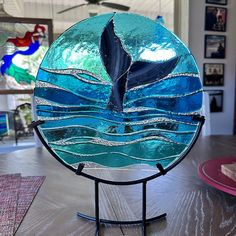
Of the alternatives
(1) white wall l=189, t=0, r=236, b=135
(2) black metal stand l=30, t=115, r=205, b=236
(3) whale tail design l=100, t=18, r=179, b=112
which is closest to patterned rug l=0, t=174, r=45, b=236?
(2) black metal stand l=30, t=115, r=205, b=236

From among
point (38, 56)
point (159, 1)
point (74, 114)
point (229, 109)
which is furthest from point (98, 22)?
point (159, 1)

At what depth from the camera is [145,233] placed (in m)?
0.58

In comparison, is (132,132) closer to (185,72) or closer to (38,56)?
(185,72)

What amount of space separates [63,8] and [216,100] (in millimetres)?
2483

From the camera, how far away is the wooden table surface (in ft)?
1.97

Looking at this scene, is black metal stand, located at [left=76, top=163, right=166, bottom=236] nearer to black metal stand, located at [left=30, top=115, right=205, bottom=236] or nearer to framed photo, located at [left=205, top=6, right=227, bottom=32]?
black metal stand, located at [left=30, top=115, right=205, bottom=236]

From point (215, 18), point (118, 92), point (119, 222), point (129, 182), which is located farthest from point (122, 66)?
point (215, 18)

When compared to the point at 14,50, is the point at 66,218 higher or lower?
lower

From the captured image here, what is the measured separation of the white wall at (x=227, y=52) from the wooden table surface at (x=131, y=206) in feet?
8.66

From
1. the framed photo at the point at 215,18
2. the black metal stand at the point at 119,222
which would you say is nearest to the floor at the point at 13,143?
the framed photo at the point at 215,18

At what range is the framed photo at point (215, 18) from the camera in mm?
3309

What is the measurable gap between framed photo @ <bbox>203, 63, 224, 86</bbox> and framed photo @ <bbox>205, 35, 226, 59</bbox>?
0.13 meters

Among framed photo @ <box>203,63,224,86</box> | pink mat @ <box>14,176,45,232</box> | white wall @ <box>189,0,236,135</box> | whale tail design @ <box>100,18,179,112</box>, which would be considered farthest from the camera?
framed photo @ <box>203,63,224,86</box>

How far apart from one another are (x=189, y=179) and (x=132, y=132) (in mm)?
446
